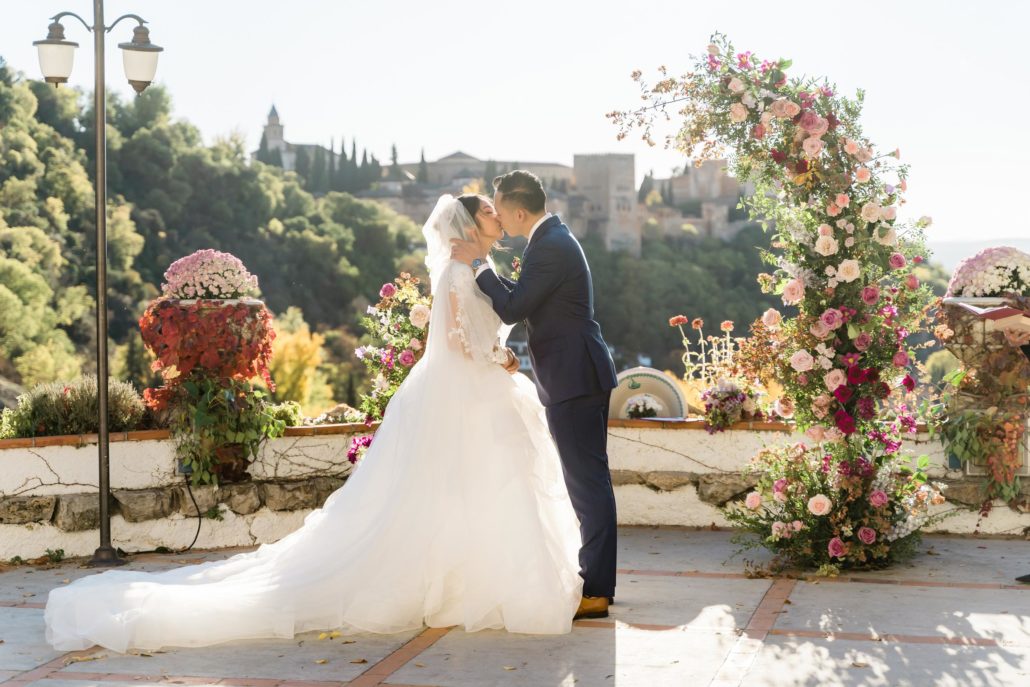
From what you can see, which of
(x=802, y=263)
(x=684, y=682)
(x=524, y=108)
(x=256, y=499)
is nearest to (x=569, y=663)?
(x=684, y=682)

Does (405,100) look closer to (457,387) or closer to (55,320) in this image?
(55,320)

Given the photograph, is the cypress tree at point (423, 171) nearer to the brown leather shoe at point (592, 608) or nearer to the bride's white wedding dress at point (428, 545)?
the bride's white wedding dress at point (428, 545)

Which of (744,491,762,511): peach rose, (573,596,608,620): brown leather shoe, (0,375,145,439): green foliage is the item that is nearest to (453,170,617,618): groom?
(573,596,608,620): brown leather shoe

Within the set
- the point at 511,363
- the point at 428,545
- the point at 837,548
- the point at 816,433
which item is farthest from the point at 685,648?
the point at 816,433

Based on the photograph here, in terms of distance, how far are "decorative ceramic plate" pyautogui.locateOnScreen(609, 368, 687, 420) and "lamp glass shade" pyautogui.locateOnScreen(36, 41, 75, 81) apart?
337 centimetres

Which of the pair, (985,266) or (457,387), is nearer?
(457,387)

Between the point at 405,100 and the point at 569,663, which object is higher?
the point at 405,100

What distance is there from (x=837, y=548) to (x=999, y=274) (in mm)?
2016

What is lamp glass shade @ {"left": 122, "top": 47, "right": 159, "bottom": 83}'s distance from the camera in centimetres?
641

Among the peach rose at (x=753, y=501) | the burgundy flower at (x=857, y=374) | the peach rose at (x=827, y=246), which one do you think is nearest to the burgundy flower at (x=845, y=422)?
the burgundy flower at (x=857, y=374)

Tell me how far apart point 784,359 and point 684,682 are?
7.42 feet

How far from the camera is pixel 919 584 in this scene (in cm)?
538

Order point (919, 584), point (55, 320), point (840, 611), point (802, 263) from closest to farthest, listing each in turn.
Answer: point (840, 611), point (919, 584), point (802, 263), point (55, 320)

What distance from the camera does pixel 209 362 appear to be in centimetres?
659
